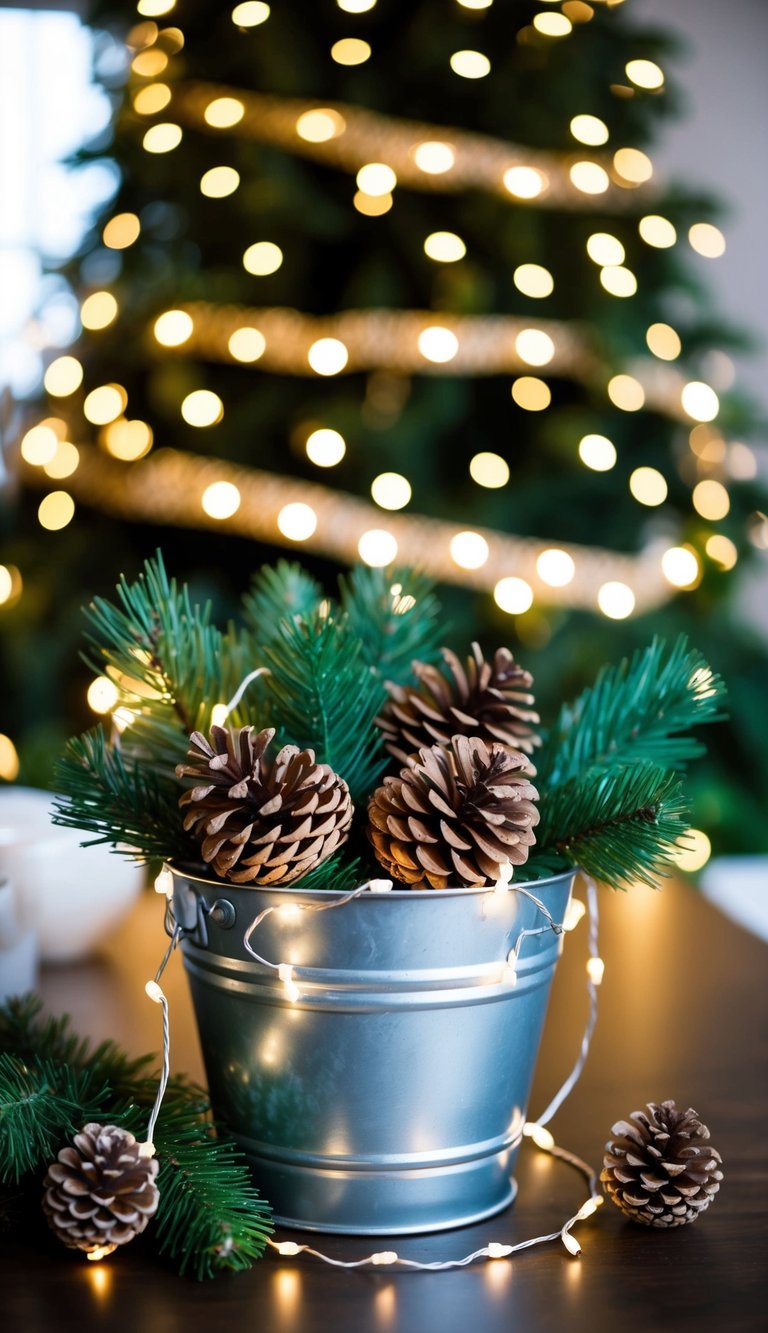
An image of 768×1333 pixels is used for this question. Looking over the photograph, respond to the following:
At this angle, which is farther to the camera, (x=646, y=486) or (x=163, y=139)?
(x=646, y=486)

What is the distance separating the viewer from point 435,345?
1.59 m

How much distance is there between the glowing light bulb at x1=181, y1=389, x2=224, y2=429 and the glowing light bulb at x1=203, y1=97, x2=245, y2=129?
1.17 ft

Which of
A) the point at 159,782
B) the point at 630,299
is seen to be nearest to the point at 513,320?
the point at 630,299

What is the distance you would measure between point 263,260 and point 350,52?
1.02 ft

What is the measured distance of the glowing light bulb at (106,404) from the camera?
166cm

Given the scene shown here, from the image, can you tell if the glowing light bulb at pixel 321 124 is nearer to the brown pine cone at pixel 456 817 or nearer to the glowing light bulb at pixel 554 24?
the glowing light bulb at pixel 554 24

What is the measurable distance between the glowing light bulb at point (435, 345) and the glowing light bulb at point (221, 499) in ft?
1.01

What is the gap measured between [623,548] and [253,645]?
1341mm

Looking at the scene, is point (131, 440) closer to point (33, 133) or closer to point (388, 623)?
point (388, 623)

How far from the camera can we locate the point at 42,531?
1744 mm

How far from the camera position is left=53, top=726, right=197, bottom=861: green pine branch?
0.41 m

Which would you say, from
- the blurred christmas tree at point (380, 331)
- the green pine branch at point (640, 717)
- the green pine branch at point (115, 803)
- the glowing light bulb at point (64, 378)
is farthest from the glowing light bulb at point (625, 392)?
the green pine branch at point (115, 803)

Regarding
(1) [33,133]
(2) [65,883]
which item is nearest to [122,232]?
(1) [33,133]

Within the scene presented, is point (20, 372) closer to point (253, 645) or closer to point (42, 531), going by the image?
point (42, 531)
